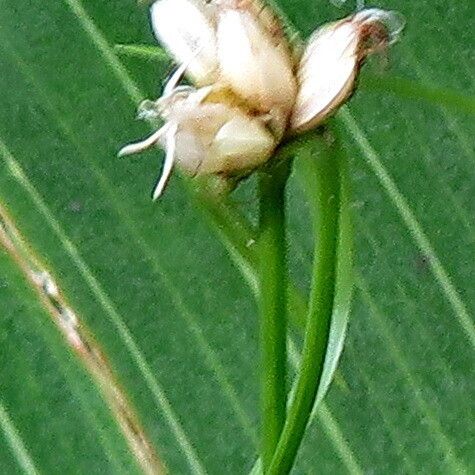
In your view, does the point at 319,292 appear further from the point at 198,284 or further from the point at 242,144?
the point at 198,284

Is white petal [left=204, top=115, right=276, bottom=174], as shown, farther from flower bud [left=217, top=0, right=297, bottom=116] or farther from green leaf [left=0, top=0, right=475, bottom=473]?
green leaf [left=0, top=0, right=475, bottom=473]

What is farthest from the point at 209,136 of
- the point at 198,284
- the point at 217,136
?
the point at 198,284

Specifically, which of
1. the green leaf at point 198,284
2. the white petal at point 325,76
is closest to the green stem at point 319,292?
the white petal at point 325,76

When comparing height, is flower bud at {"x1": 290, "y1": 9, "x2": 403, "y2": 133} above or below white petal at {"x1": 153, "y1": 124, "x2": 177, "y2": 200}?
below

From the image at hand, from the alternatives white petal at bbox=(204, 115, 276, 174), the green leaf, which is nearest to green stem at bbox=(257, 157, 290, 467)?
white petal at bbox=(204, 115, 276, 174)

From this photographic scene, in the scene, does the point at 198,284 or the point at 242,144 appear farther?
the point at 198,284

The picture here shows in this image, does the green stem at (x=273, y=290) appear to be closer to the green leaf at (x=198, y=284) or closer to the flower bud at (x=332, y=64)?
the flower bud at (x=332, y=64)

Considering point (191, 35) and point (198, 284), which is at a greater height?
point (191, 35)
